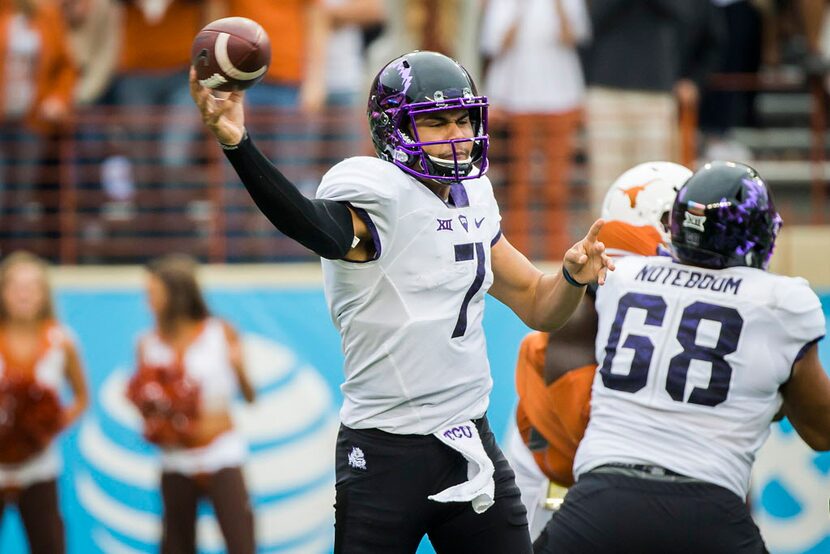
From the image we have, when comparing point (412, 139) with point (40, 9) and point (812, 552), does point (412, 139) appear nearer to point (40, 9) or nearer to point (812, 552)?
point (812, 552)

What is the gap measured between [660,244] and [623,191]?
24cm

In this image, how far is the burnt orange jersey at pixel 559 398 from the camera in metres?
4.80

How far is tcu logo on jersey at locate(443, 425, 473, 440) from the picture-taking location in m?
4.02

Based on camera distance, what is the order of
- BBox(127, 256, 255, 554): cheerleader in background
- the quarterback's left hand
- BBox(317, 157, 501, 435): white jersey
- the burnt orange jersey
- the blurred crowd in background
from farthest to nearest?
the blurred crowd in background < BBox(127, 256, 255, 554): cheerleader in background < the burnt orange jersey < the quarterback's left hand < BBox(317, 157, 501, 435): white jersey

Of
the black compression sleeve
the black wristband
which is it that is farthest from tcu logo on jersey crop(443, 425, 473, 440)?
the black compression sleeve

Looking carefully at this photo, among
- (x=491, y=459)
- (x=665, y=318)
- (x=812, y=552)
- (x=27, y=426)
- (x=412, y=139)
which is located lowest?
(x=812, y=552)

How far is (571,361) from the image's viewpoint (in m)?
4.83

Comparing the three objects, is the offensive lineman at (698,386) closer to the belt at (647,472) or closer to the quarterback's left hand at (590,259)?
the belt at (647,472)

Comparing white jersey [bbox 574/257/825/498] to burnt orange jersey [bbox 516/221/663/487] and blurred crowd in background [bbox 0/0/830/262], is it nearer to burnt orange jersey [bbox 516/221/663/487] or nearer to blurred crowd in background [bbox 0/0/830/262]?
burnt orange jersey [bbox 516/221/663/487]

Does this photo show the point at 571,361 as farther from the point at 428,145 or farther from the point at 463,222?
the point at 428,145

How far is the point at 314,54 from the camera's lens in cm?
869

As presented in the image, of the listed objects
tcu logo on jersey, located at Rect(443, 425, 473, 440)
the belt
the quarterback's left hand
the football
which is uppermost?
the football

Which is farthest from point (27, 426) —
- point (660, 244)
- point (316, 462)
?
point (660, 244)

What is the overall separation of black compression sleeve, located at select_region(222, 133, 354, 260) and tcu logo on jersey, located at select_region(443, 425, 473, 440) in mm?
644
